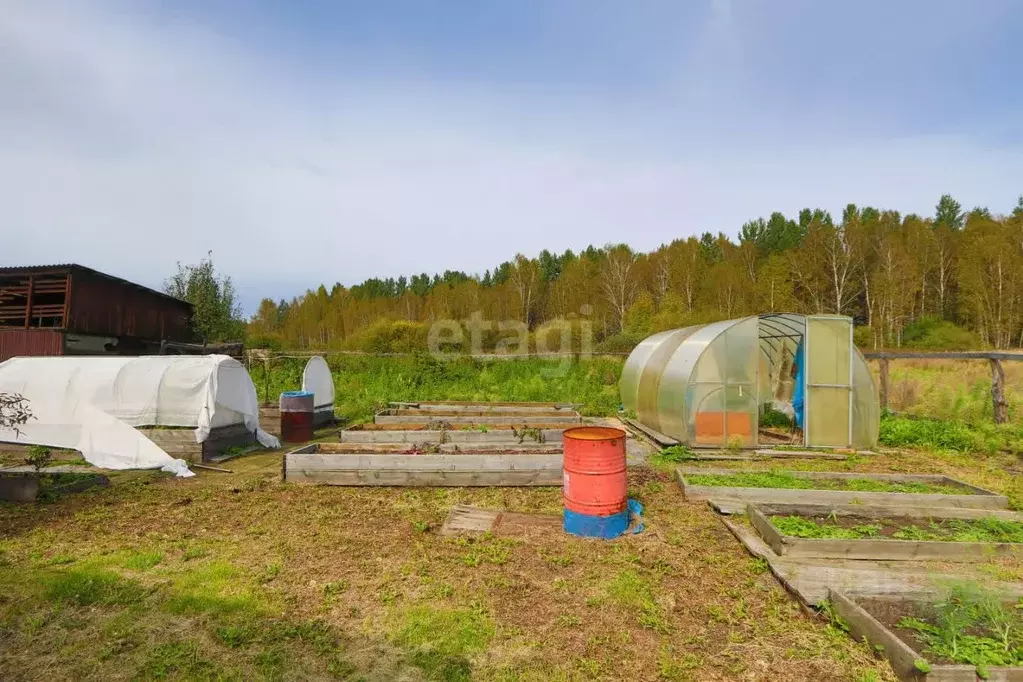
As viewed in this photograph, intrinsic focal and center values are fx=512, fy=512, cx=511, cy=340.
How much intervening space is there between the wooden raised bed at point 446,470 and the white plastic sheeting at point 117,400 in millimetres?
3589

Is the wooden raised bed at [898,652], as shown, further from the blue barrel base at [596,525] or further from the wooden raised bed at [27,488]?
the wooden raised bed at [27,488]

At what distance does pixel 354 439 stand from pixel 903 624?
866 cm

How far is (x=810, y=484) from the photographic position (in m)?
7.47

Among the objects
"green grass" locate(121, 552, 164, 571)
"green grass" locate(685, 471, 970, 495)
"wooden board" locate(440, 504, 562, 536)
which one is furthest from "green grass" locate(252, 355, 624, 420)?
"green grass" locate(121, 552, 164, 571)

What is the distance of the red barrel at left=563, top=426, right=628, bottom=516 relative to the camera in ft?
18.4

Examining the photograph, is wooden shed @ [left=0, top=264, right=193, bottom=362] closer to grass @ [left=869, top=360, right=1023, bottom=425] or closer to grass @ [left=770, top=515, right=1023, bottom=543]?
grass @ [left=770, top=515, right=1023, bottom=543]

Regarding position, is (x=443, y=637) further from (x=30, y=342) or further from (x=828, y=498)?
(x=30, y=342)

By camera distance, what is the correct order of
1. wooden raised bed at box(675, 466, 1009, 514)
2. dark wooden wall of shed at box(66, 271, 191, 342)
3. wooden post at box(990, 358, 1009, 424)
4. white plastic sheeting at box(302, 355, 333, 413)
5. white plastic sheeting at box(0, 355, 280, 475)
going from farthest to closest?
dark wooden wall of shed at box(66, 271, 191, 342)
white plastic sheeting at box(302, 355, 333, 413)
wooden post at box(990, 358, 1009, 424)
white plastic sheeting at box(0, 355, 280, 475)
wooden raised bed at box(675, 466, 1009, 514)

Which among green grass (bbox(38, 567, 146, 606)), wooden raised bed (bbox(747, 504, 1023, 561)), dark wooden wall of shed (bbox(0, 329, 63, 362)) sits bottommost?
green grass (bbox(38, 567, 146, 606))

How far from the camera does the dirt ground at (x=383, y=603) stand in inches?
136

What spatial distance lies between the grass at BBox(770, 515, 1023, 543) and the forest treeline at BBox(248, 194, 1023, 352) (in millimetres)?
22365

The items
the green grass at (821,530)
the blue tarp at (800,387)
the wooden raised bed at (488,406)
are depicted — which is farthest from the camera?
the wooden raised bed at (488,406)

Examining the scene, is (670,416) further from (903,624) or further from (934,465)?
(903,624)

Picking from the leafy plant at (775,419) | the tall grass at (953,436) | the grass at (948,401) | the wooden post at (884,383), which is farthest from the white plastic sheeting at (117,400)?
the grass at (948,401)
